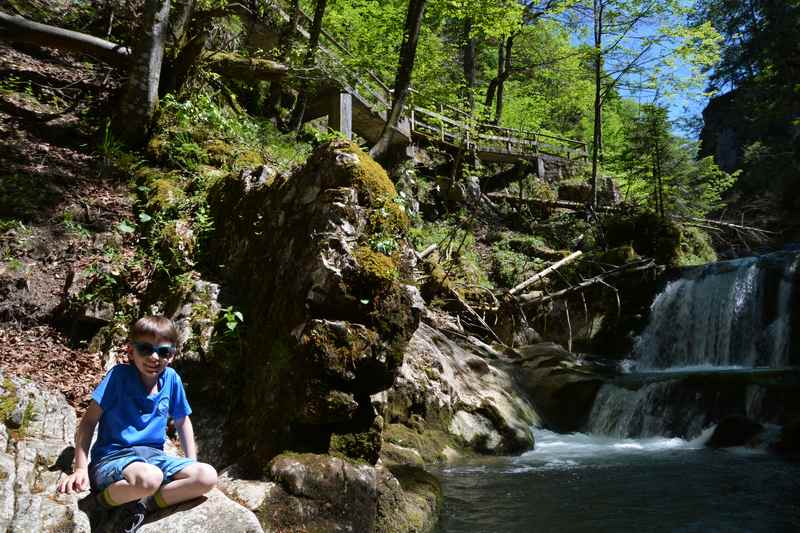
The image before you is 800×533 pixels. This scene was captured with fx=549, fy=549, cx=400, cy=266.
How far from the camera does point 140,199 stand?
680 centimetres

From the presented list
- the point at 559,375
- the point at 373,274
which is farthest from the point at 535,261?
the point at 373,274

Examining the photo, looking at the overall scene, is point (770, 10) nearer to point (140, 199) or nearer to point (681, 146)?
point (681, 146)

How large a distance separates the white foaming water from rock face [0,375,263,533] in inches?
201

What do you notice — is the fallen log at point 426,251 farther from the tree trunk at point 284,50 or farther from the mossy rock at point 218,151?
the mossy rock at point 218,151

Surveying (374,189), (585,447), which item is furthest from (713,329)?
(374,189)

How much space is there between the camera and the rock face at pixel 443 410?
710cm

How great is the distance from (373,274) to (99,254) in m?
3.37

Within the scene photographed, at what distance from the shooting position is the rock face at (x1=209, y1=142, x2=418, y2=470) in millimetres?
4125

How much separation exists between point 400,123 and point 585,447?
11549 mm

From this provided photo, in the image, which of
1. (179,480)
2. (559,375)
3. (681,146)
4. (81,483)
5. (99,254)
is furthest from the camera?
(681,146)

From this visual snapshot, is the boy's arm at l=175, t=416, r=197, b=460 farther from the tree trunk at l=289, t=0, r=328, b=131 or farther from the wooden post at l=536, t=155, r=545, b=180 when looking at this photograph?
the wooden post at l=536, t=155, r=545, b=180

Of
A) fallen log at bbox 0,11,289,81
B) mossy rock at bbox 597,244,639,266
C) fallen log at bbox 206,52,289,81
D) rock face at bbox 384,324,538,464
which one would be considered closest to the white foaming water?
rock face at bbox 384,324,538,464

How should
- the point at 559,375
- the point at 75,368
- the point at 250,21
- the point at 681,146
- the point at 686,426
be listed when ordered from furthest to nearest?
the point at 681,146, the point at 250,21, the point at 559,375, the point at 686,426, the point at 75,368

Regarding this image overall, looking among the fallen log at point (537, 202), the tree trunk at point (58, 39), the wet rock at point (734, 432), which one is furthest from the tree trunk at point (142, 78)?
the fallen log at point (537, 202)
